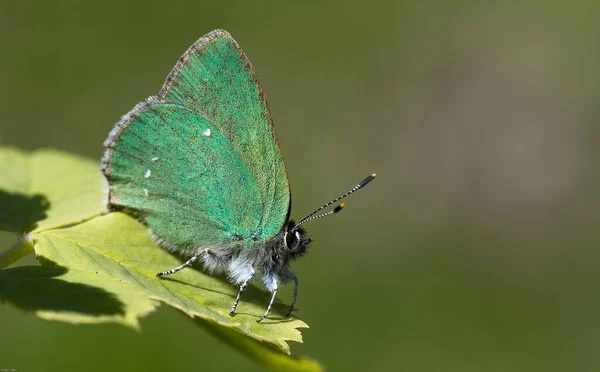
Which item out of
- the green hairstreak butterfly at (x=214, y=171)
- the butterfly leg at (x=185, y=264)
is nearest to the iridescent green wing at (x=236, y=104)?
the green hairstreak butterfly at (x=214, y=171)

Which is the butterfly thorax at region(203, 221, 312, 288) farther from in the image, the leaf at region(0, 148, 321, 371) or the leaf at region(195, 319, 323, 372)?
the leaf at region(195, 319, 323, 372)

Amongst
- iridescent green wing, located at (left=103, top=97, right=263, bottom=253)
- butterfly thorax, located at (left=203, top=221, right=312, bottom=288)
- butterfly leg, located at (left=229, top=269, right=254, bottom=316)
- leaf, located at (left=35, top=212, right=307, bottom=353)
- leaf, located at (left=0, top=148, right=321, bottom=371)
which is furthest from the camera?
iridescent green wing, located at (left=103, top=97, right=263, bottom=253)

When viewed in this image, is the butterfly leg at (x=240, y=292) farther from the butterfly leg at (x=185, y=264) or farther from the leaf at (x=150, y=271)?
the butterfly leg at (x=185, y=264)

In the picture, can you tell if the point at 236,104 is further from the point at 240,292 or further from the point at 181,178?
the point at 240,292

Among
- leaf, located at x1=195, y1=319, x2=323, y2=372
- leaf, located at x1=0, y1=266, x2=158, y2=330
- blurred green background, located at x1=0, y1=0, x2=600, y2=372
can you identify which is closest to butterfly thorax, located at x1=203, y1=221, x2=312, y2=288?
leaf, located at x1=195, y1=319, x2=323, y2=372

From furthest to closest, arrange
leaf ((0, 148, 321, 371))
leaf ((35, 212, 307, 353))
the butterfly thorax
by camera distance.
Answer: the butterfly thorax < leaf ((35, 212, 307, 353)) < leaf ((0, 148, 321, 371))

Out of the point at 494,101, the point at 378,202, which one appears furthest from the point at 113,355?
the point at 494,101

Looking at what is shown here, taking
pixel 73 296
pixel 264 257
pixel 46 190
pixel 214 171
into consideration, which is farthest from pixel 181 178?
pixel 73 296
